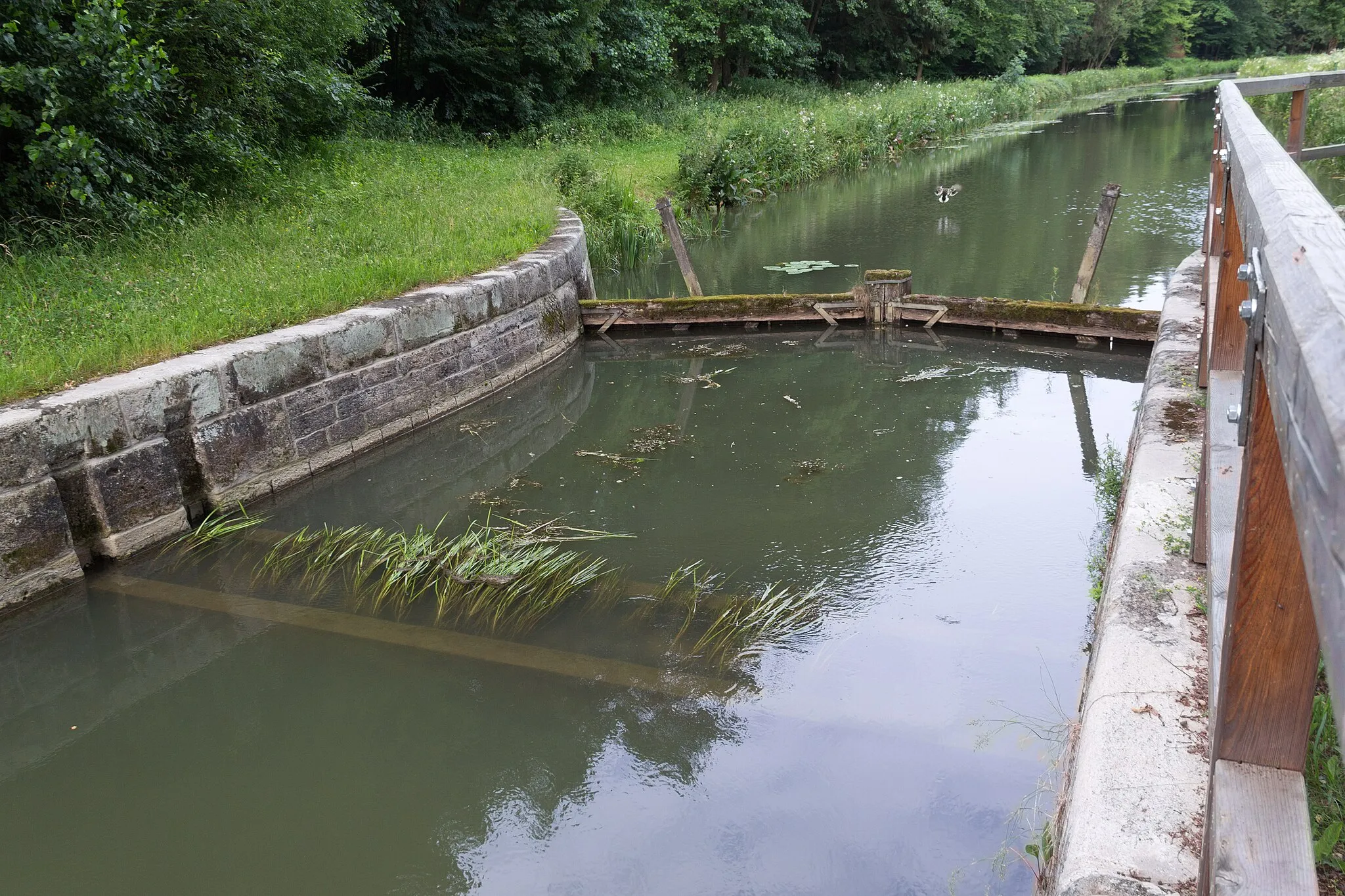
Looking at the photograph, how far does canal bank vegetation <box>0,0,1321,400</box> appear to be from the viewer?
713cm

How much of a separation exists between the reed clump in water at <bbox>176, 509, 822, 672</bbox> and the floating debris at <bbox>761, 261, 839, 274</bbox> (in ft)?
25.0

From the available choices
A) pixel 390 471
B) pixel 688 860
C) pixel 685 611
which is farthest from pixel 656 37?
pixel 688 860

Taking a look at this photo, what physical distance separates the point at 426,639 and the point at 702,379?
4.51 meters

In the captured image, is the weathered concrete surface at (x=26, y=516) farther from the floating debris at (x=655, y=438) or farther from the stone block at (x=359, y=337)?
the floating debris at (x=655, y=438)

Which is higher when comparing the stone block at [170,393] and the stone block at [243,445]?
the stone block at [170,393]

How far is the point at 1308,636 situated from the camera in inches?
52.7

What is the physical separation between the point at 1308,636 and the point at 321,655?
4.06m

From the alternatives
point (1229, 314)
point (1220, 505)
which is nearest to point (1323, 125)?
point (1229, 314)

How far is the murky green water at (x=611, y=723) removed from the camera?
3.35 m

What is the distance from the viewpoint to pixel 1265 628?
1.36 m

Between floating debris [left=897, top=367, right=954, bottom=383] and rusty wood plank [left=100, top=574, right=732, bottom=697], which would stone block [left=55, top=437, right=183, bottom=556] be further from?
floating debris [left=897, top=367, right=954, bottom=383]

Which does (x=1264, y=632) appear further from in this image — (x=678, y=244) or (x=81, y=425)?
(x=678, y=244)

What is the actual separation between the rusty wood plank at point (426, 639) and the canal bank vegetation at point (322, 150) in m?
1.28

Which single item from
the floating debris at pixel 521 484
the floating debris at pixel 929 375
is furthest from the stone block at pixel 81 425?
the floating debris at pixel 929 375
